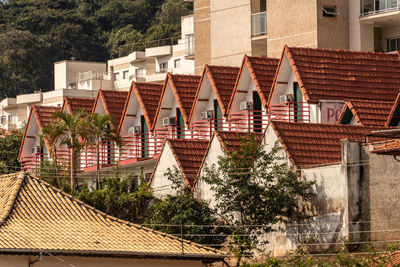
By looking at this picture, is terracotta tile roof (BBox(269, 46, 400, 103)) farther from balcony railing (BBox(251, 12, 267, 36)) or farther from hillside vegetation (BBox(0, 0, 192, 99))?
hillside vegetation (BBox(0, 0, 192, 99))

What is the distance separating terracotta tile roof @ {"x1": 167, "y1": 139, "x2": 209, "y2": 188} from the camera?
6038 cm

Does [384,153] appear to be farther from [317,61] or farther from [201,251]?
[317,61]

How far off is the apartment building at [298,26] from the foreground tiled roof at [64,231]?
28410mm

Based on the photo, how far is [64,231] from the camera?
149 feet

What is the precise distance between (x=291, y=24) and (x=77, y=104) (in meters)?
13.8

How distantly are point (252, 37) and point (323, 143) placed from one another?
906 inches

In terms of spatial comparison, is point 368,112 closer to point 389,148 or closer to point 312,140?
point 312,140

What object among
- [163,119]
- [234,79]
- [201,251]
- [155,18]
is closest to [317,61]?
[234,79]

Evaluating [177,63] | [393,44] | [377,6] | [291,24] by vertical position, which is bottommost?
[393,44]

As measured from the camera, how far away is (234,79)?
69625 mm

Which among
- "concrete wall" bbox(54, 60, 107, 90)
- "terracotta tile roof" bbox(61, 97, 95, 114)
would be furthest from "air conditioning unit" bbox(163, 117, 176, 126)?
"concrete wall" bbox(54, 60, 107, 90)

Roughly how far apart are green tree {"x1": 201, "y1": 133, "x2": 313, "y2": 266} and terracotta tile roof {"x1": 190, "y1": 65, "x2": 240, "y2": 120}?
11.6 m

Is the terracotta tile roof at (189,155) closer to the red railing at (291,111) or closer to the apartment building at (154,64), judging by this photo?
the red railing at (291,111)

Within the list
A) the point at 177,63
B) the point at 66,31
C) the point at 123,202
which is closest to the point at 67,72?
the point at 177,63
